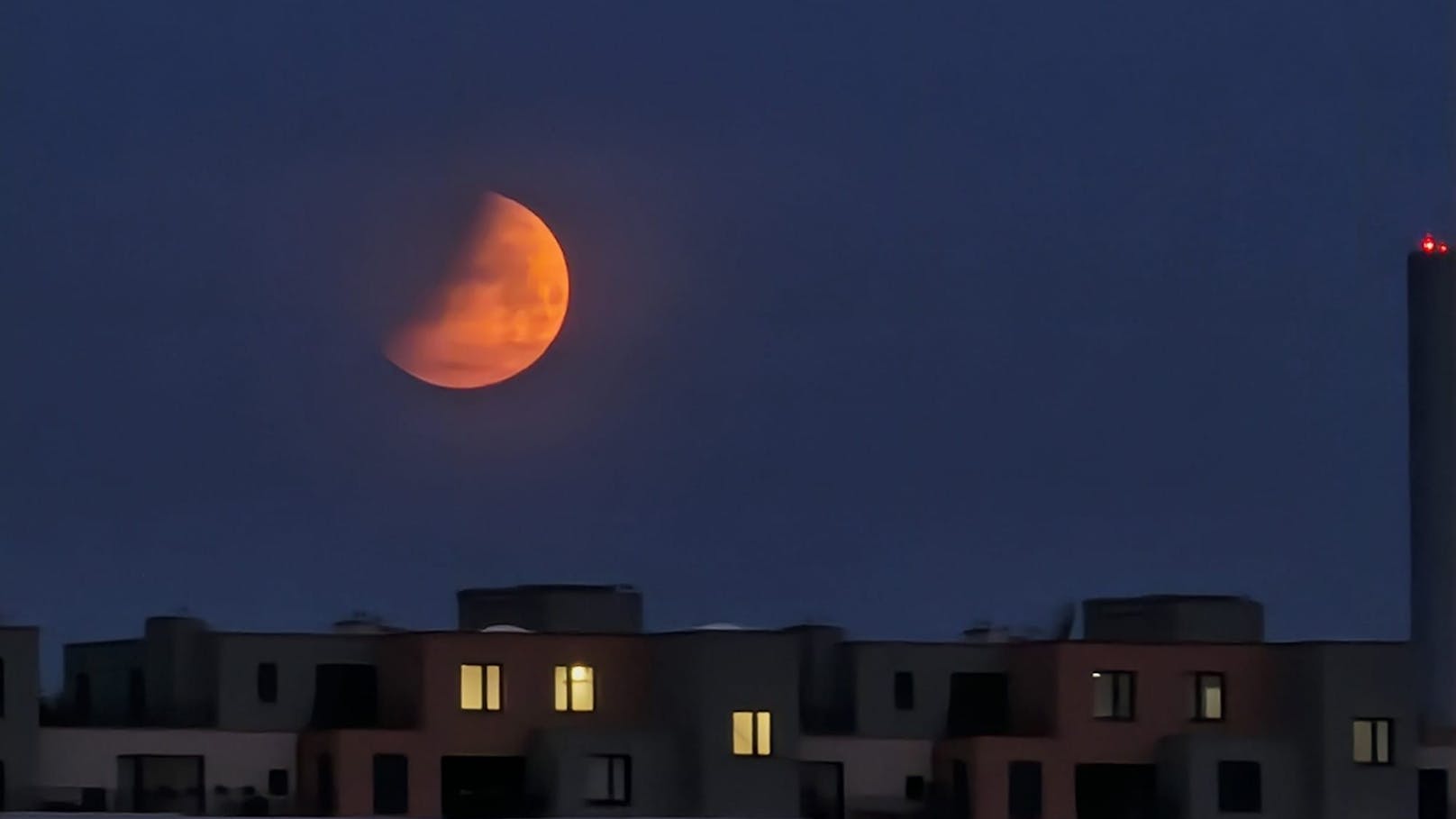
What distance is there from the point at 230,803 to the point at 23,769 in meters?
4.06

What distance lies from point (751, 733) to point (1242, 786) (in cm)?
1056

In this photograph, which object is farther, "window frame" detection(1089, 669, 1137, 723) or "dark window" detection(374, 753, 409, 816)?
"window frame" detection(1089, 669, 1137, 723)

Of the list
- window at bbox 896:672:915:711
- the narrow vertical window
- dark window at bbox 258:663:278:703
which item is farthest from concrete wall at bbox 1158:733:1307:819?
dark window at bbox 258:663:278:703

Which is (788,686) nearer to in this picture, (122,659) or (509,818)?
(509,818)

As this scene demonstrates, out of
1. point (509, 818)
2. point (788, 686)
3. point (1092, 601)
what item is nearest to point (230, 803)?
point (509, 818)

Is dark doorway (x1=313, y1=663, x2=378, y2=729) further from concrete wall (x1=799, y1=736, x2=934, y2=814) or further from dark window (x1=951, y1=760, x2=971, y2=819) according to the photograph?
dark window (x1=951, y1=760, x2=971, y2=819)

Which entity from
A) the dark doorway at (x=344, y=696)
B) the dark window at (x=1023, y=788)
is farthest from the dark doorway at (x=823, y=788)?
the dark doorway at (x=344, y=696)

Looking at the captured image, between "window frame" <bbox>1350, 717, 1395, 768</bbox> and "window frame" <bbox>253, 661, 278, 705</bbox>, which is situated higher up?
"window frame" <bbox>253, 661, 278, 705</bbox>

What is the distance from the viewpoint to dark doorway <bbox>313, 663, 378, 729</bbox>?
2293 inches

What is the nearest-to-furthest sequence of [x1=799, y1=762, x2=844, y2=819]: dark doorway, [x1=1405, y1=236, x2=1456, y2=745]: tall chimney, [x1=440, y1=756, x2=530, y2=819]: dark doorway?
[x1=440, y1=756, x2=530, y2=819]: dark doorway → [x1=799, y1=762, x2=844, y2=819]: dark doorway → [x1=1405, y1=236, x2=1456, y2=745]: tall chimney

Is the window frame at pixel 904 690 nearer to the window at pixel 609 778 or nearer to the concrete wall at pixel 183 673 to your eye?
the window at pixel 609 778

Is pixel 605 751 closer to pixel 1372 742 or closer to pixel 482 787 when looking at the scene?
pixel 482 787

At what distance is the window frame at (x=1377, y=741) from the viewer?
6009cm

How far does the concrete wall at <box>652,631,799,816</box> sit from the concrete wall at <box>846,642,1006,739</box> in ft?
8.40
